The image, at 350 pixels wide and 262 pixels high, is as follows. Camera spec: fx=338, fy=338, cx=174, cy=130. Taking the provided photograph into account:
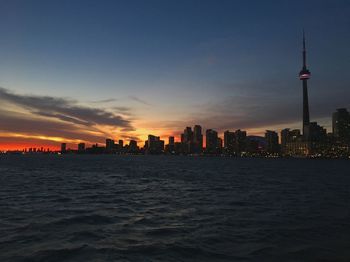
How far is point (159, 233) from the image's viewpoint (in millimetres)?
23188

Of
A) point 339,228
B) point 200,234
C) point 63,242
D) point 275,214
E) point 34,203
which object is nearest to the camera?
point 63,242

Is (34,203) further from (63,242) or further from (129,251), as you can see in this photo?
(129,251)

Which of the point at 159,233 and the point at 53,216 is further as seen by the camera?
the point at 53,216

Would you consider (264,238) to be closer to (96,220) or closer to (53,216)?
(96,220)

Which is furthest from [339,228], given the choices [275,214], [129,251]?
[129,251]

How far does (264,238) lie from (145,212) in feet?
43.8

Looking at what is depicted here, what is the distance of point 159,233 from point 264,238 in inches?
275

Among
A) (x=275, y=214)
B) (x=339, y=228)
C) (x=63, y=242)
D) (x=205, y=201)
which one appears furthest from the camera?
(x=205, y=201)

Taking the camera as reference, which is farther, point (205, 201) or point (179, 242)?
point (205, 201)

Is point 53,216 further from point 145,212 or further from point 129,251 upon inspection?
point 129,251

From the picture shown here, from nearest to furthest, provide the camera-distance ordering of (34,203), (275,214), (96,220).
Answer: (96,220) < (275,214) < (34,203)

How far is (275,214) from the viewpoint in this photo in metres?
31.4

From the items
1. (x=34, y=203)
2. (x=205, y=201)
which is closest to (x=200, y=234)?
(x=205, y=201)

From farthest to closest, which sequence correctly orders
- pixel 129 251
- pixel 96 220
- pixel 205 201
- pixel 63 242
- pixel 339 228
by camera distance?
pixel 205 201
pixel 96 220
pixel 339 228
pixel 63 242
pixel 129 251
